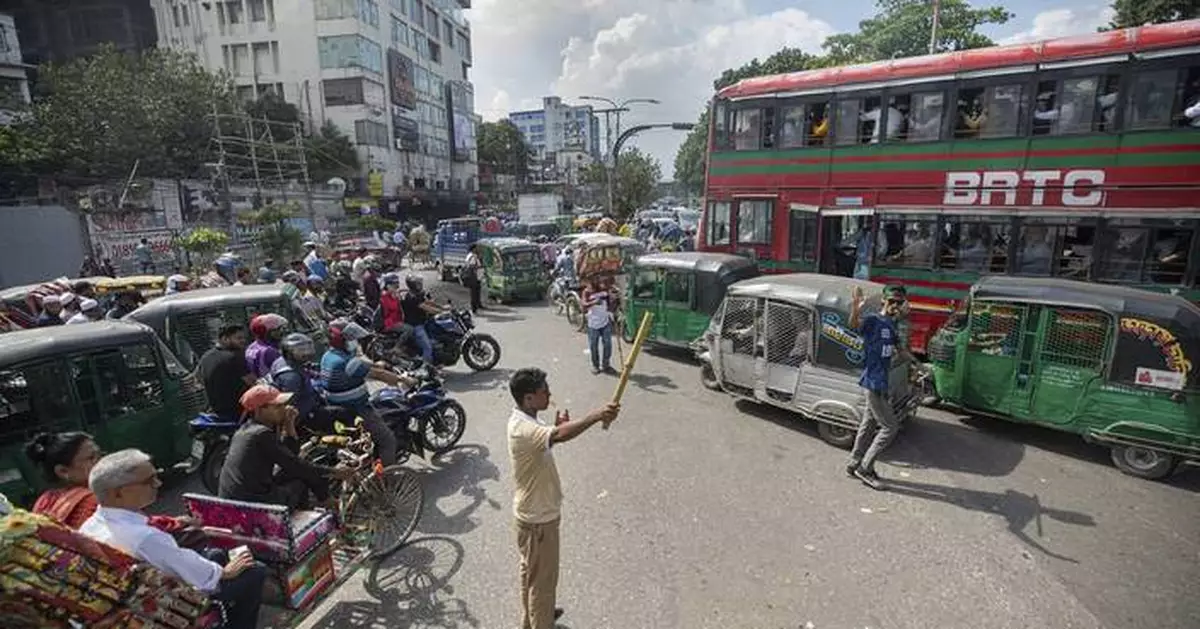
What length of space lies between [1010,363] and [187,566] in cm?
797

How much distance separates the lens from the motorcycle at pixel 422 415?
19.8 feet

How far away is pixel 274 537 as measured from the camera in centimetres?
360

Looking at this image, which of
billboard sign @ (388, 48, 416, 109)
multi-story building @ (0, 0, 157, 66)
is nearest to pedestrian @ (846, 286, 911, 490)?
billboard sign @ (388, 48, 416, 109)

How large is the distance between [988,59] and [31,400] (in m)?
12.7

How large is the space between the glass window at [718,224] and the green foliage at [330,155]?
112 ft

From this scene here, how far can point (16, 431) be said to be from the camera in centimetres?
493

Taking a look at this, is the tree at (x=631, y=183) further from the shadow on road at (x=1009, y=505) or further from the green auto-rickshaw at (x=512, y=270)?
the shadow on road at (x=1009, y=505)

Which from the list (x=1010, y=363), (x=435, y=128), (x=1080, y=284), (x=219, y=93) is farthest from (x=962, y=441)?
(x=435, y=128)

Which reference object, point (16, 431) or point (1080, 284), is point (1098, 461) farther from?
point (16, 431)

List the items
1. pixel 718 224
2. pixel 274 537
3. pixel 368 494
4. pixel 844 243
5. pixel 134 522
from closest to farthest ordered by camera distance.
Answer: pixel 134 522, pixel 274 537, pixel 368 494, pixel 844 243, pixel 718 224

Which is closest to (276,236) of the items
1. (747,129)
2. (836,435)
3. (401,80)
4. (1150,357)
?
(747,129)

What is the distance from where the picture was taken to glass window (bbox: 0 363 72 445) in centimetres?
490

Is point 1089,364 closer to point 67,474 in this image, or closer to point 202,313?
point 67,474

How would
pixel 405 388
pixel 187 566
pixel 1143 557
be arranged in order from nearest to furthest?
1. pixel 187 566
2. pixel 1143 557
3. pixel 405 388
